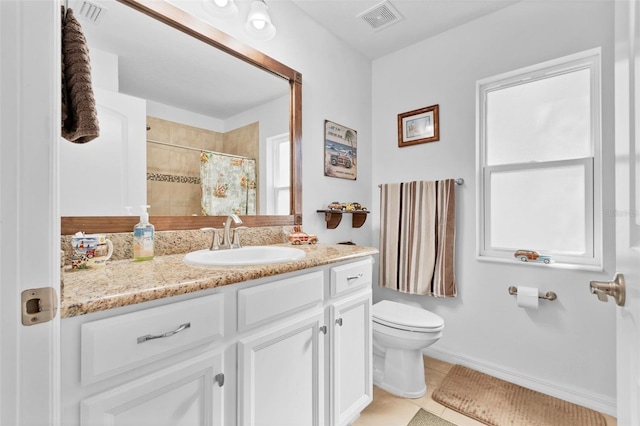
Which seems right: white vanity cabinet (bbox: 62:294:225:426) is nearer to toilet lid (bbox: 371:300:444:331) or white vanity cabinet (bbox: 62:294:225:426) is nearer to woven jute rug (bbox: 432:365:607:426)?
toilet lid (bbox: 371:300:444:331)

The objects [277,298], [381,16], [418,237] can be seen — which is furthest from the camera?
[418,237]

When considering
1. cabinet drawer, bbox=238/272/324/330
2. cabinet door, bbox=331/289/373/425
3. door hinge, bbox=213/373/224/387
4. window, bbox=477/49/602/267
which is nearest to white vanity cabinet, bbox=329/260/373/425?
cabinet door, bbox=331/289/373/425

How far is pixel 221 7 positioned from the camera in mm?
1472

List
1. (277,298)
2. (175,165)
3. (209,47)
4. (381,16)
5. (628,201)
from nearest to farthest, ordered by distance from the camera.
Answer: (628,201) < (277,298) < (175,165) < (209,47) < (381,16)

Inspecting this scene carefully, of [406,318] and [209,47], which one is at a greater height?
[209,47]

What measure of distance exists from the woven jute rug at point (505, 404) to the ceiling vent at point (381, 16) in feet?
8.26

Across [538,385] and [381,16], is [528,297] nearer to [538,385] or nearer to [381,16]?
[538,385]

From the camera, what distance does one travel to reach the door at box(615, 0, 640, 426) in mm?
545

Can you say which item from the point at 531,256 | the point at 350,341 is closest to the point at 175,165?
the point at 350,341

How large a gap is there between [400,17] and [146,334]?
2.38m

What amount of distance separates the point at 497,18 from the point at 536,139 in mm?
879

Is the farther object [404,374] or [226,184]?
[404,374]

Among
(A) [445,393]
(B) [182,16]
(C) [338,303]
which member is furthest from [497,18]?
(A) [445,393]

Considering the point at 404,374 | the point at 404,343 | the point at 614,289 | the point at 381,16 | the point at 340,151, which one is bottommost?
the point at 404,374
